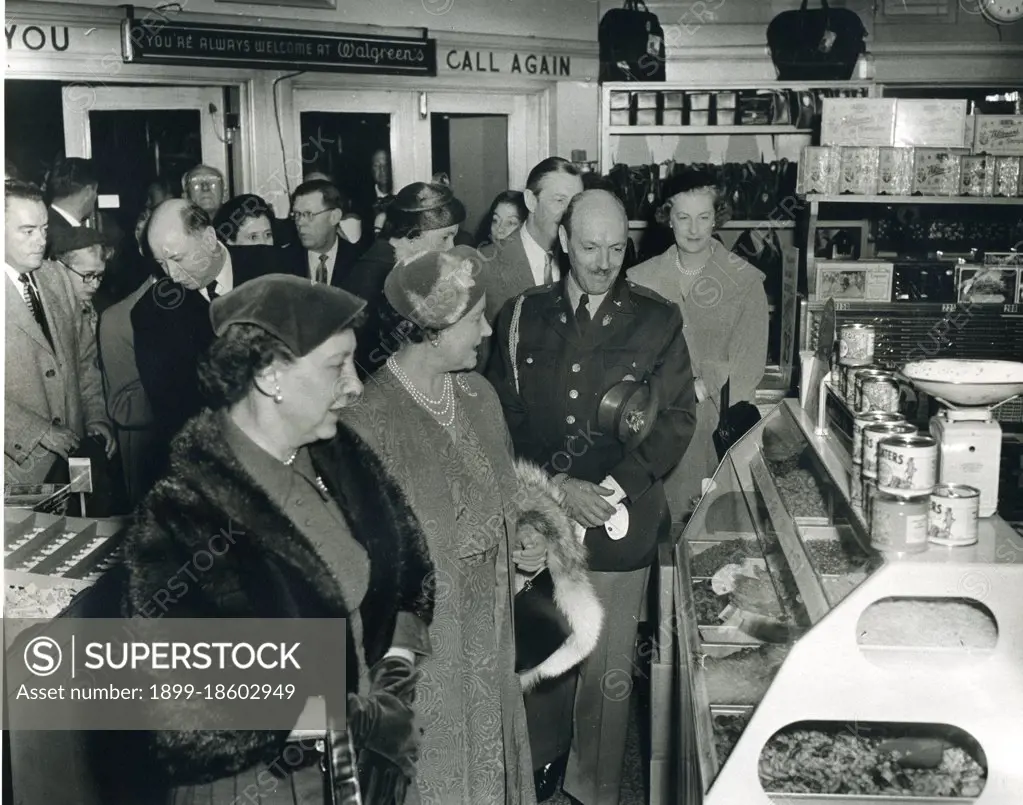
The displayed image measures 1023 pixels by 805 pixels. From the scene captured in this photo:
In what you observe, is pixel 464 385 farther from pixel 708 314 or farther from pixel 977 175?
pixel 977 175

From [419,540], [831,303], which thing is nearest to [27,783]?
[419,540]

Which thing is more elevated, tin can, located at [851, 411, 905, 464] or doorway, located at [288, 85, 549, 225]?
Answer: doorway, located at [288, 85, 549, 225]

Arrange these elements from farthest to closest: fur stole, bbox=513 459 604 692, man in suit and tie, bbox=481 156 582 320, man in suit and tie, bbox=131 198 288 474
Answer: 1. man in suit and tie, bbox=481 156 582 320
2. man in suit and tie, bbox=131 198 288 474
3. fur stole, bbox=513 459 604 692

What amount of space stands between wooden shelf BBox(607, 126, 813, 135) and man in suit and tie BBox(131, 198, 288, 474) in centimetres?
243

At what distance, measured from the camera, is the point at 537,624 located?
8.71 ft

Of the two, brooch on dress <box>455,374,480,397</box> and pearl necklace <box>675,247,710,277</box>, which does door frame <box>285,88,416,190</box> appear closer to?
pearl necklace <box>675,247,710,277</box>

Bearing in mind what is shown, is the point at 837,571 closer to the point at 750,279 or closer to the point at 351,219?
the point at 750,279

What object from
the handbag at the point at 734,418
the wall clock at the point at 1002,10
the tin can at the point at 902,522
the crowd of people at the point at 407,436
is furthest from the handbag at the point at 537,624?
the wall clock at the point at 1002,10

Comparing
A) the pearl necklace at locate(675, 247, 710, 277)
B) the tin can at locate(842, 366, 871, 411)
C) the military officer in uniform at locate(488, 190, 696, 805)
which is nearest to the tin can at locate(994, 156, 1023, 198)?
the pearl necklace at locate(675, 247, 710, 277)

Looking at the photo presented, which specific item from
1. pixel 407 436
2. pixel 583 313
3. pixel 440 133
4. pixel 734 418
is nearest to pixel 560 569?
pixel 407 436

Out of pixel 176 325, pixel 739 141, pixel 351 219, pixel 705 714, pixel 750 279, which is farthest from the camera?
pixel 739 141

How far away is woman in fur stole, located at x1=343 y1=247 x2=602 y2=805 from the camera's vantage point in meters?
2.13

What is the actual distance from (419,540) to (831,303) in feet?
4.07

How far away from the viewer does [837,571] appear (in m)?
1.91
